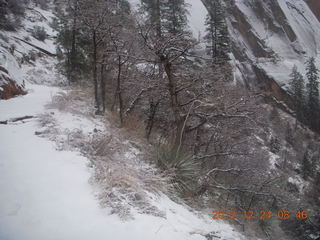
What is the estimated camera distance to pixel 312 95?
29.3 metres

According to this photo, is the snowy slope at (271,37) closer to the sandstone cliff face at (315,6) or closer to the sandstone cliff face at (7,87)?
the sandstone cliff face at (315,6)

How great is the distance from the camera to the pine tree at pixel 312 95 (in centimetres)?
2827

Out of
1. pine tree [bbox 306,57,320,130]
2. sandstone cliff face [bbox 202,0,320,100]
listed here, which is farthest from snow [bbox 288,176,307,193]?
sandstone cliff face [bbox 202,0,320,100]

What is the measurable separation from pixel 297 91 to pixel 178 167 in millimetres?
30274

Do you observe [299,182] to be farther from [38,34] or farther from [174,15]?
[38,34]

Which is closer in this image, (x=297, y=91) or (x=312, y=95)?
(x=297, y=91)

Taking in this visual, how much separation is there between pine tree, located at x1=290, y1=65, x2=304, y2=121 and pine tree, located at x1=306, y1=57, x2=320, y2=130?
6.75 feet

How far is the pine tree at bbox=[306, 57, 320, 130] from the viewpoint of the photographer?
1113 inches

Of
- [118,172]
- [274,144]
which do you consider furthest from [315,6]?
[118,172]

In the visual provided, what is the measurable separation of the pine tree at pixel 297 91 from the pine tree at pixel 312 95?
6.75 ft

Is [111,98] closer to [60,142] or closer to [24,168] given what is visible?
[60,142]

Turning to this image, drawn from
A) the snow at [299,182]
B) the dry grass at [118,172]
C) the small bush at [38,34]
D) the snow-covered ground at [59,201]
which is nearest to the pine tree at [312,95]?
the snow at [299,182]

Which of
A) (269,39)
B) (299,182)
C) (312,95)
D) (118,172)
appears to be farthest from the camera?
(269,39)

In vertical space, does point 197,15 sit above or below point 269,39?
above
